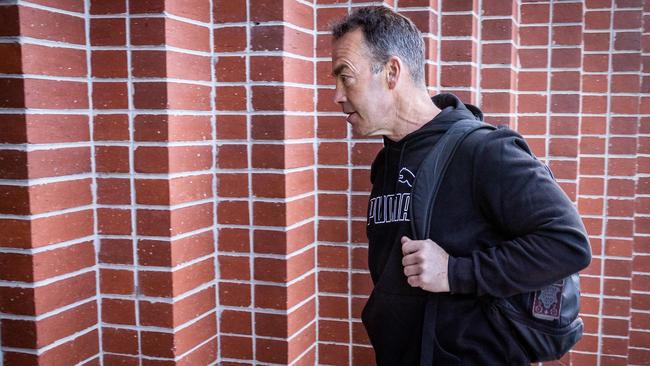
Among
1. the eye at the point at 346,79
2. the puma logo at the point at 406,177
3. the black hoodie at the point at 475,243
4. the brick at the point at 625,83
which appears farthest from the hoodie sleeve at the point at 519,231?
the brick at the point at 625,83

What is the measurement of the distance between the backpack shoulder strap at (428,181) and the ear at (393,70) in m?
0.28

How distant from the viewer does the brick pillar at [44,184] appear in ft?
6.78

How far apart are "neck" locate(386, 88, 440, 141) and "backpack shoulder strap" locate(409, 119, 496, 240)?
0.20 meters

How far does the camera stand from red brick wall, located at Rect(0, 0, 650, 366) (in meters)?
2.14

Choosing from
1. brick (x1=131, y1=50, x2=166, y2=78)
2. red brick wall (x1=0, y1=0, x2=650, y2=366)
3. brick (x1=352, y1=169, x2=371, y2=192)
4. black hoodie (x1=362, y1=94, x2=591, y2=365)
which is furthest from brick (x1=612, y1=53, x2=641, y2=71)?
brick (x1=131, y1=50, x2=166, y2=78)

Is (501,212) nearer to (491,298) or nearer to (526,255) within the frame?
(526,255)

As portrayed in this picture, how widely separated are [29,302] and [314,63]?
58.7 inches

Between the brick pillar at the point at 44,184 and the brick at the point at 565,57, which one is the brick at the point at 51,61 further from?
the brick at the point at 565,57

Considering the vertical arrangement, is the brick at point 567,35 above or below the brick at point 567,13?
below

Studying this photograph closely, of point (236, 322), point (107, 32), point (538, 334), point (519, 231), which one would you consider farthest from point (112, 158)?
point (538, 334)

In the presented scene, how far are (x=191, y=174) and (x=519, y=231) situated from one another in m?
1.29

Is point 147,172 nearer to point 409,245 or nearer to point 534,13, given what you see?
point 409,245

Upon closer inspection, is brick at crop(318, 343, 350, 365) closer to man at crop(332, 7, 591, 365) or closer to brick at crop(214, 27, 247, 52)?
man at crop(332, 7, 591, 365)

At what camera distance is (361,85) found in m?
2.06
